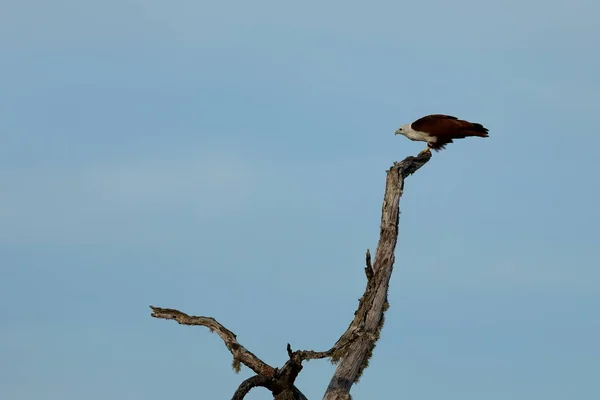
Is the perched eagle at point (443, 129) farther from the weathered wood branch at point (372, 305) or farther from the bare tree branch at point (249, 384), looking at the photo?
the bare tree branch at point (249, 384)

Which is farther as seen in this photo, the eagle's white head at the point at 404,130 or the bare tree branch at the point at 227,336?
the eagle's white head at the point at 404,130

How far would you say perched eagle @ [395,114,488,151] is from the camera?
56.7 ft

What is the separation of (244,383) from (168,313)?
1.72 meters

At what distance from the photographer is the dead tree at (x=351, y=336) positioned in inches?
453

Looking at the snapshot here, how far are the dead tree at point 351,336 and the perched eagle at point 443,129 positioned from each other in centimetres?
380

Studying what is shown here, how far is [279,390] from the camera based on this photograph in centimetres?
1160

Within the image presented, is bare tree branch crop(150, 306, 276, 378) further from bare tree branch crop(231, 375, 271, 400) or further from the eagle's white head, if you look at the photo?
the eagle's white head

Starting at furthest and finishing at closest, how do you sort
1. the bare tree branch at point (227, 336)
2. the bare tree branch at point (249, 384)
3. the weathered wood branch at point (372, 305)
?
the weathered wood branch at point (372, 305) < the bare tree branch at point (227, 336) < the bare tree branch at point (249, 384)

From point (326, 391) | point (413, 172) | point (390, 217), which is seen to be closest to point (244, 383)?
point (326, 391)

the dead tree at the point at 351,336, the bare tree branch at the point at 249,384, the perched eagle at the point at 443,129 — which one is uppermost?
the perched eagle at the point at 443,129

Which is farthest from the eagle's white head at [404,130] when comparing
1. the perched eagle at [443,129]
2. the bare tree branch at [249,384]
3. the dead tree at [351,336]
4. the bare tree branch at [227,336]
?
the bare tree branch at [249,384]

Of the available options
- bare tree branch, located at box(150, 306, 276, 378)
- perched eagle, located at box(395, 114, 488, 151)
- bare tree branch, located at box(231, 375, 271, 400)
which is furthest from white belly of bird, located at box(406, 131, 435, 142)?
bare tree branch, located at box(231, 375, 271, 400)

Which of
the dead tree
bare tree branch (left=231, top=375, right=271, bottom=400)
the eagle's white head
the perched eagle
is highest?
the eagle's white head

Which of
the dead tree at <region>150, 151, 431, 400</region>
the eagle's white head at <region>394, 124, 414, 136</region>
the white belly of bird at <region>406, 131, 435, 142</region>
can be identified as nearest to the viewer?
the dead tree at <region>150, 151, 431, 400</region>
